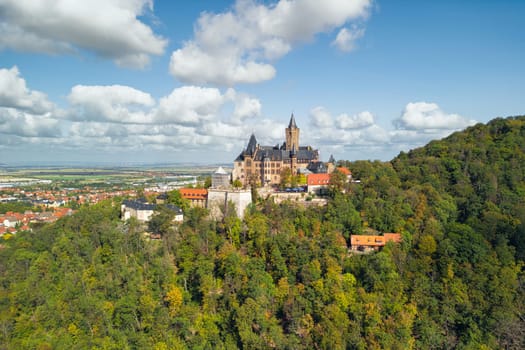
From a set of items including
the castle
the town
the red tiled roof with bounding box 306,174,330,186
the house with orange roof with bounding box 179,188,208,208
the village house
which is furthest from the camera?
the castle

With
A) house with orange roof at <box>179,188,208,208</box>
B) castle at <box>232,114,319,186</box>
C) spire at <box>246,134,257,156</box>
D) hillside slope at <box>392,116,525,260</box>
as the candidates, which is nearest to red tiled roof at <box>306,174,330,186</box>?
castle at <box>232,114,319,186</box>

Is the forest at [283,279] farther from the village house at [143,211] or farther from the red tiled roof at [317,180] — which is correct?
the red tiled roof at [317,180]

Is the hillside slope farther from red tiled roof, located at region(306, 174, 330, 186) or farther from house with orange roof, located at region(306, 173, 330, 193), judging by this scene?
house with orange roof, located at region(306, 173, 330, 193)

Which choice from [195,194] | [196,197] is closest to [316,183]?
[196,197]

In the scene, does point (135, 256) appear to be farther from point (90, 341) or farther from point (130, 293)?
point (90, 341)

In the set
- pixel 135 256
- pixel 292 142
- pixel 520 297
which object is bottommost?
pixel 520 297

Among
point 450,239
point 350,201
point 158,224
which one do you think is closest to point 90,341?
point 158,224

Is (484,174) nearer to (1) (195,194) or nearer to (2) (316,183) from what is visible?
(2) (316,183)
